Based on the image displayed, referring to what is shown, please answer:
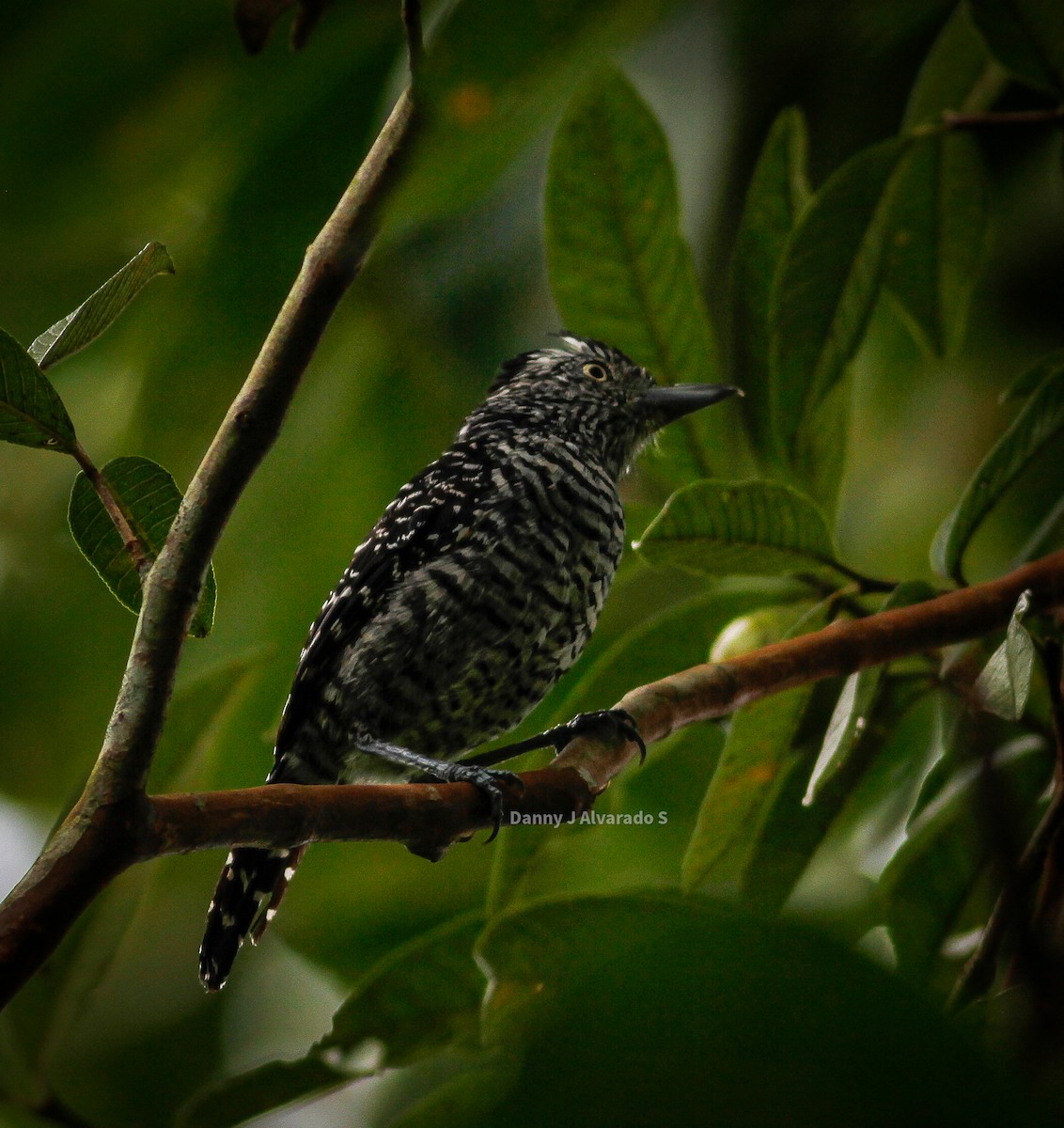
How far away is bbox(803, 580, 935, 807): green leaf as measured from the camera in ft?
3.93

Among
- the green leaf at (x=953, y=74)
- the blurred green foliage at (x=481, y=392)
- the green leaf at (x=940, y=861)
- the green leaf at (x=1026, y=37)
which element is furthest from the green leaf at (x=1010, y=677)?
the green leaf at (x=953, y=74)

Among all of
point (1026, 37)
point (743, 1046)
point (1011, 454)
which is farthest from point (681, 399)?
point (743, 1046)

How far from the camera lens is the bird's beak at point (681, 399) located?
1.54 metres

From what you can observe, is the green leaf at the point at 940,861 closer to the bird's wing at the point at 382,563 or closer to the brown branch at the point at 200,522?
the bird's wing at the point at 382,563

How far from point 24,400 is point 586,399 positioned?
95 cm

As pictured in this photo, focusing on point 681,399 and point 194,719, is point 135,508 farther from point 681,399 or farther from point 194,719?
point 681,399

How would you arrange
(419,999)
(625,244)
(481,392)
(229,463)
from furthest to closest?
(481,392), (625,244), (419,999), (229,463)

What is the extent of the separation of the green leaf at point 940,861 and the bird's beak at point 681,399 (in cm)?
52

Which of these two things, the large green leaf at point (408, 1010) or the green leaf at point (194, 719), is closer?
the large green leaf at point (408, 1010)

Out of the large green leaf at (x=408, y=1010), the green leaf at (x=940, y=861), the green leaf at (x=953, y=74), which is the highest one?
the green leaf at (x=953, y=74)

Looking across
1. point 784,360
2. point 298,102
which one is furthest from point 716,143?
point 298,102

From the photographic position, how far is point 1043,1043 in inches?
20.4

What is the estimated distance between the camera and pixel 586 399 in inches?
69.7

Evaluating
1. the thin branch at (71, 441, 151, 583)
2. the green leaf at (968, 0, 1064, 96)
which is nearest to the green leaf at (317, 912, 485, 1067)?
the thin branch at (71, 441, 151, 583)
